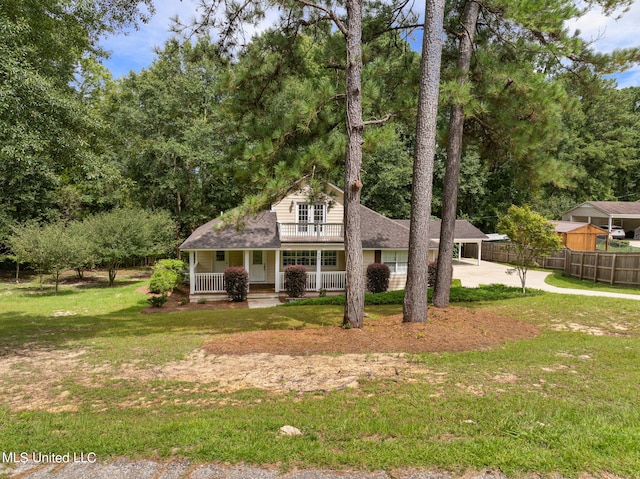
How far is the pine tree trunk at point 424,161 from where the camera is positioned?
7684 millimetres

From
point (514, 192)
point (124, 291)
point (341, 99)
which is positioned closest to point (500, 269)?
point (514, 192)

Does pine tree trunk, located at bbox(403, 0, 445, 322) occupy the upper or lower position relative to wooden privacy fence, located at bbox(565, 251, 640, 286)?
upper

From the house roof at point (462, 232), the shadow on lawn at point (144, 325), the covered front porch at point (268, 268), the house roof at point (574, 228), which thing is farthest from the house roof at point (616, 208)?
the shadow on lawn at point (144, 325)

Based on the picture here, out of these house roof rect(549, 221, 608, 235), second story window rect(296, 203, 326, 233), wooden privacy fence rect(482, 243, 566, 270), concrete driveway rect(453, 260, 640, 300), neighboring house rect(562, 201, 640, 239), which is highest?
neighboring house rect(562, 201, 640, 239)

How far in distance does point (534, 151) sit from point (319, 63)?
5.56 m

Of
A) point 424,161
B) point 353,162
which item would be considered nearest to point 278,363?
point 353,162

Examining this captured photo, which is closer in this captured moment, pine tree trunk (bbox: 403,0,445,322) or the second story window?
pine tree trunk (bbox: 403,0,445,322)

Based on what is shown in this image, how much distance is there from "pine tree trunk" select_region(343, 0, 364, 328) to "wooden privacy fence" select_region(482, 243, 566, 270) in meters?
19.1

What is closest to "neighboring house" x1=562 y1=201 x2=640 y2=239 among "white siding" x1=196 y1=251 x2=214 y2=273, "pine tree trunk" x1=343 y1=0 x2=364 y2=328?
"white siding" x1=196 y1=251 x2=214 y2=273

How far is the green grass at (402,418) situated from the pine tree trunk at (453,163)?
3490mm

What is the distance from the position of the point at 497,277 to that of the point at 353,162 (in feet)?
53.5

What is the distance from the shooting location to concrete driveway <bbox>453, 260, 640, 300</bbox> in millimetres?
15695

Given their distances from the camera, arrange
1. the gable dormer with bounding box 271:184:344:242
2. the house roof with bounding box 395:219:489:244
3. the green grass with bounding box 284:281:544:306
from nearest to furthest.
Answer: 1. the green grass with bounding box 284:281:544:306
2. the gable dormer with bounding box 271:184:344:242
3. the house roof with bounding box 395:219:489:244

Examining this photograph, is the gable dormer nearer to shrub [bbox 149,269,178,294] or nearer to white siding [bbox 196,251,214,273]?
white siding [bbox 196,251,214,273]
